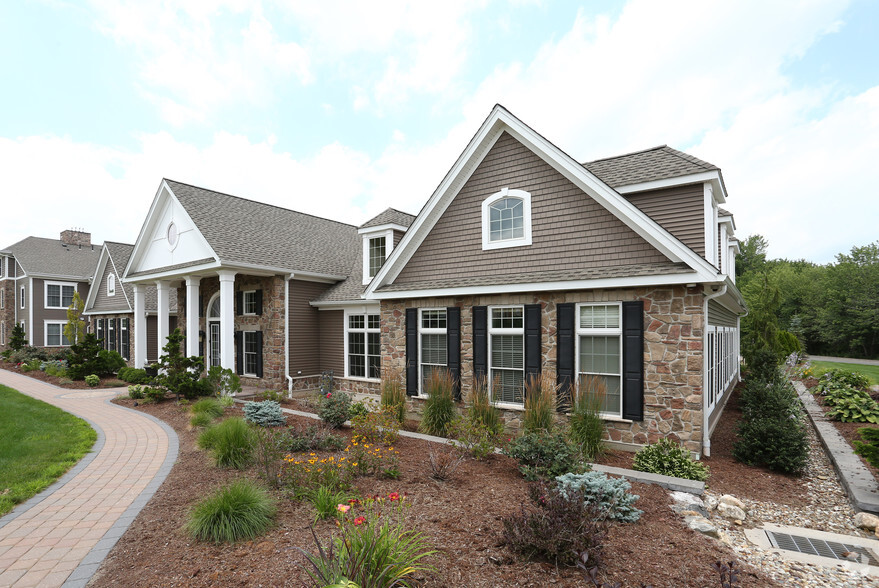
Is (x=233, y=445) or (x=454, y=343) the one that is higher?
(x=454, y=343)

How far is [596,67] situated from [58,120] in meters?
15.8

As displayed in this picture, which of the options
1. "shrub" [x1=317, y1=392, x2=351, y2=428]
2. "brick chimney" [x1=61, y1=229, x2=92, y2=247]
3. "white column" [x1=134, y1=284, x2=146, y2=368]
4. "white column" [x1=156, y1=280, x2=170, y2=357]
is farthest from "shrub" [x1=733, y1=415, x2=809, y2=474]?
"brick chimney" [x1=61, y1=229, x2=92, y2=247]

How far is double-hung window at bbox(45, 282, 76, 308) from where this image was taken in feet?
90.6

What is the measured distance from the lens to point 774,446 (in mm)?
6969

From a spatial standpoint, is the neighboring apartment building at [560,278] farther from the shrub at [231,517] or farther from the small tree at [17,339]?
the small tree at [17,339]

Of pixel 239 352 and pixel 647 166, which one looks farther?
pixel 239 352

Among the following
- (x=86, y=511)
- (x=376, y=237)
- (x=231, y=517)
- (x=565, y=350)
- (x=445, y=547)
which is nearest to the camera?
(x=445, y=547)

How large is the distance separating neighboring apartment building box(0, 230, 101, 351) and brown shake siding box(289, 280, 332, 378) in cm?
2403

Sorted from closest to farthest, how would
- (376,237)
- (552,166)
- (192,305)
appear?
(552,166) → (376,237) → (192,305)

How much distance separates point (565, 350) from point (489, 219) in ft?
10.7

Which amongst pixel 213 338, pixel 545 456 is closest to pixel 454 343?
pixel 545 456

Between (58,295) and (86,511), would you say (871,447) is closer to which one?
(86,511)

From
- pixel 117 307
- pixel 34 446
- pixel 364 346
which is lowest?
pixel 34 446

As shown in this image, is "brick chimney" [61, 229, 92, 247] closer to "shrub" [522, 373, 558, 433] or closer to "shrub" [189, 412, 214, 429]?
"shrub" [189, 412, 214, 429]
